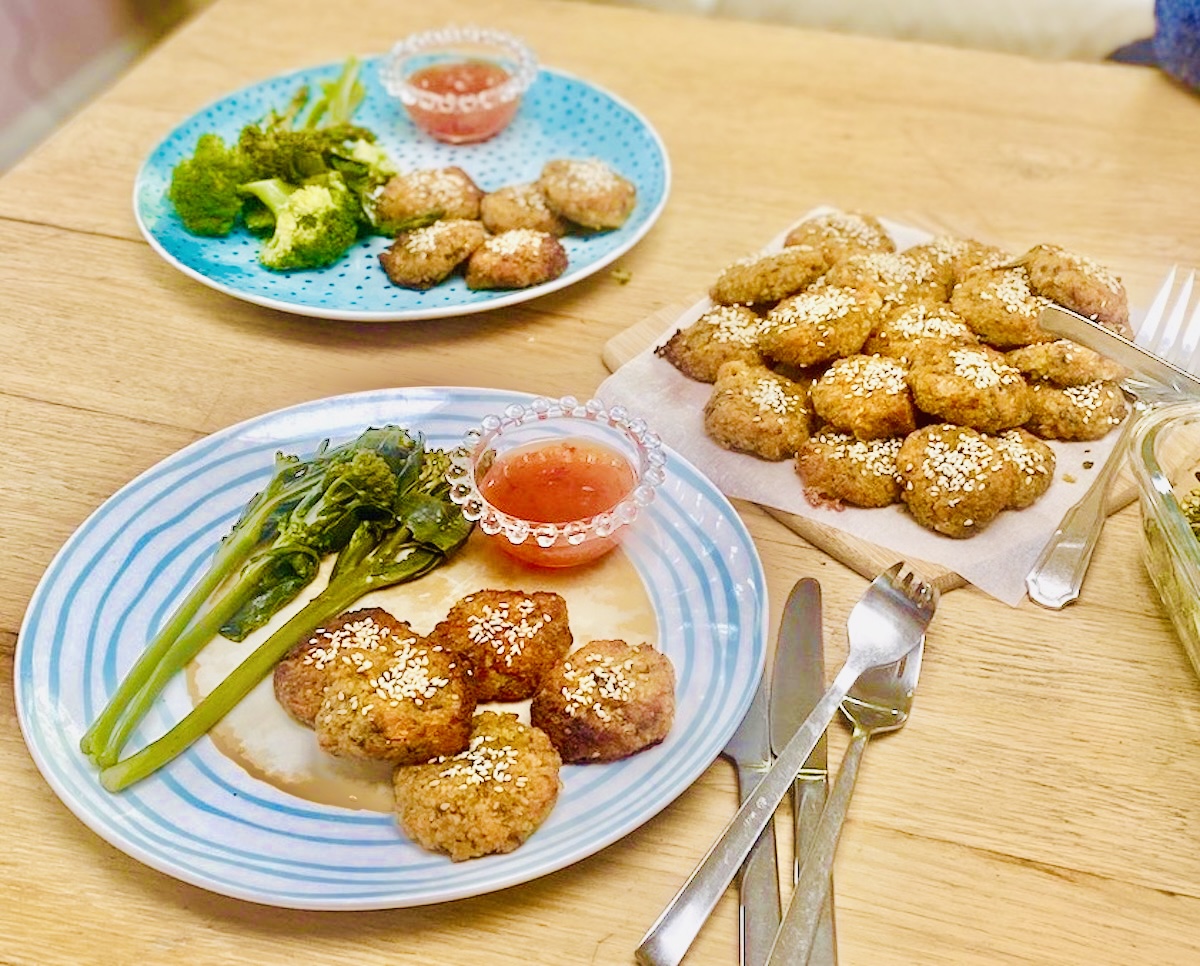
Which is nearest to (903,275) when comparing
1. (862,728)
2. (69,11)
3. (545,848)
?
(862,728)

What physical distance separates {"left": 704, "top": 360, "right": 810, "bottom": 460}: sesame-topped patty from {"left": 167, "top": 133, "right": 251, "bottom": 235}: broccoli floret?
120cm

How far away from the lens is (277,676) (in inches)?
63.2

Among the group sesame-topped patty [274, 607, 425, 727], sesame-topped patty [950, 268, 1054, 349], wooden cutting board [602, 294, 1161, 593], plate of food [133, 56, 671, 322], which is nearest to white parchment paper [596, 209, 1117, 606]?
wooden cutting board [602, 294, 1161, 593]

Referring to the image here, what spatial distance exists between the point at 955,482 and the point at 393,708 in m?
0.98

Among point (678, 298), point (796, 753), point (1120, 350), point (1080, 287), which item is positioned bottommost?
point (678, 298)

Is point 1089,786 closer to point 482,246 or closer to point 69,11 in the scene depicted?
point 482,246

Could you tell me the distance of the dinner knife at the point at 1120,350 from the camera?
1.81m

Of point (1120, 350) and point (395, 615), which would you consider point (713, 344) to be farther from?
point (395, 615)

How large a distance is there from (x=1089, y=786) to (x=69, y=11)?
204 inches

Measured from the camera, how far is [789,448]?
2053 millimetres

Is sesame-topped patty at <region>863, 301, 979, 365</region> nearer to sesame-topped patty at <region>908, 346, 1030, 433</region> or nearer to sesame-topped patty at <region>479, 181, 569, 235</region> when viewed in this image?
sesame-topped patty at <region>908, 346, 1030, 433</region>

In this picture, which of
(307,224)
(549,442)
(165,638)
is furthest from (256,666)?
(307,224)

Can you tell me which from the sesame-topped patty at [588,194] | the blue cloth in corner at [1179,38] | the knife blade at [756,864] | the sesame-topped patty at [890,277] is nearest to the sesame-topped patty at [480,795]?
the knife blade at [756,864]

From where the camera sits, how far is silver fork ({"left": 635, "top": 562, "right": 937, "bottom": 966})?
1355 mm
